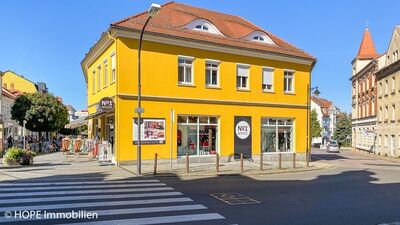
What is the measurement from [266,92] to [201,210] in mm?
17635

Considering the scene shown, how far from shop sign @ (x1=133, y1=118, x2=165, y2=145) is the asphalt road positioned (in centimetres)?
549

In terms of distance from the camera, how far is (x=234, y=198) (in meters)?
11.3

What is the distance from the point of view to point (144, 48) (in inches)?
834

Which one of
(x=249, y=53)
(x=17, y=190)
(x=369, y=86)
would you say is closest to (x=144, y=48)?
(x=249, y=53)

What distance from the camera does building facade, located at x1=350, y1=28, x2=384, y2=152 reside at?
5525 centimetres

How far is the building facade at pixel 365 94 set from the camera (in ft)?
181

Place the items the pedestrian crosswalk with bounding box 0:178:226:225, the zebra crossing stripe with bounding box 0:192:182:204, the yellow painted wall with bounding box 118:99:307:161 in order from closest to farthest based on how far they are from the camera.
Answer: the pedestrian crosswalk with bounding box 0:178:226:225 < the zebra crossing stripe with bounding box 0:192:182:204 < the yellow painted wall with bounding box 118:99:307:161

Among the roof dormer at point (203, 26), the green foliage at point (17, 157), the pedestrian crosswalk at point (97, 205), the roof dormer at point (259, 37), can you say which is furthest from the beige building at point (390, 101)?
the pedestrian crosswalk at point (97, 205)

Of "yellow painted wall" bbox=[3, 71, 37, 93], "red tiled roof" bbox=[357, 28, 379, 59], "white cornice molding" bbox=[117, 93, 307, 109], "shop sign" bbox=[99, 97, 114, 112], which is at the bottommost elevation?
"shop sign" bbox=[99, 97, 114, 112]

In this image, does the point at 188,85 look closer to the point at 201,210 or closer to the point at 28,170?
the point at 28,170

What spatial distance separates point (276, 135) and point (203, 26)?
8.68 metres

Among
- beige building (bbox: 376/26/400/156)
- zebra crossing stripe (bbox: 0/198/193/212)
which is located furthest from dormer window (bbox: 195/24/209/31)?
beige building (bbox: 376/26/400/156)

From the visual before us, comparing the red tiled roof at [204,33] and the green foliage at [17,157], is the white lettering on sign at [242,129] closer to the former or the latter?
the red tiled roof at [204,33]

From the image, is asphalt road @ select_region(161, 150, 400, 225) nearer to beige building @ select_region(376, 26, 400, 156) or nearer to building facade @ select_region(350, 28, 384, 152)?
beige building @ select_region(376, 26, 400, 156)
